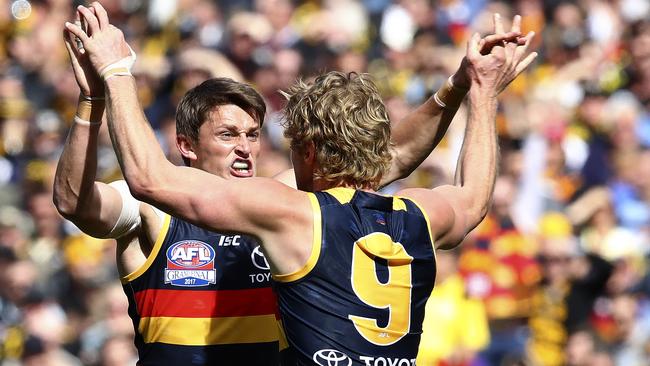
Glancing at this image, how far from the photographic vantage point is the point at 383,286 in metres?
4.55

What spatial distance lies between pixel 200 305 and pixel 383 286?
42.1 inches

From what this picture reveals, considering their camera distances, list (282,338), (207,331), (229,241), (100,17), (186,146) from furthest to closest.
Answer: (186,146)
(229,241)
(207,331)
(100,17)
(282,338)

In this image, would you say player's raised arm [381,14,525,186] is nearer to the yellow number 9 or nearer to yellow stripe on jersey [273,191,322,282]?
the yellow number 9

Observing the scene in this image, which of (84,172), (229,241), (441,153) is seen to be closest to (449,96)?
(229,241)

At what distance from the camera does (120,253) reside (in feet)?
17.4

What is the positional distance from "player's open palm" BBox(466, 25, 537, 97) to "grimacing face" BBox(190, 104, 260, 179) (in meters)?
1.12

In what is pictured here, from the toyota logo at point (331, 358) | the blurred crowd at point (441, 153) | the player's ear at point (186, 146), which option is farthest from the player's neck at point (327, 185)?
the blurred crowd at point (441, 153)

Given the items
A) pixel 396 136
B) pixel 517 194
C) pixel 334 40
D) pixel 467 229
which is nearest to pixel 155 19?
pixel 334 40

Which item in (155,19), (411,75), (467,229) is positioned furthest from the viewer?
(155,19)

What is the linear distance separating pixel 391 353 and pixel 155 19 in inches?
391

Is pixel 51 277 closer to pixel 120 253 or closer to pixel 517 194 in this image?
pixel 517 194

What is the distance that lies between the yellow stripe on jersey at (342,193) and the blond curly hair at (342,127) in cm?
4

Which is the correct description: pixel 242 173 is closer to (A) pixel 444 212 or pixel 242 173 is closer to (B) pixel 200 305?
(B) pixel 200 305

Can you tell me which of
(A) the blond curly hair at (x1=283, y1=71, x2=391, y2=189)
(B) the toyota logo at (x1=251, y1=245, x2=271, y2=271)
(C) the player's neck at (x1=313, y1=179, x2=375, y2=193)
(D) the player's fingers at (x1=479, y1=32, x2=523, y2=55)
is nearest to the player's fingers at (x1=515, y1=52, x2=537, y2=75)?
(D) the player's fingers at (x1=479, y1=32, x2=523, y2=55)
